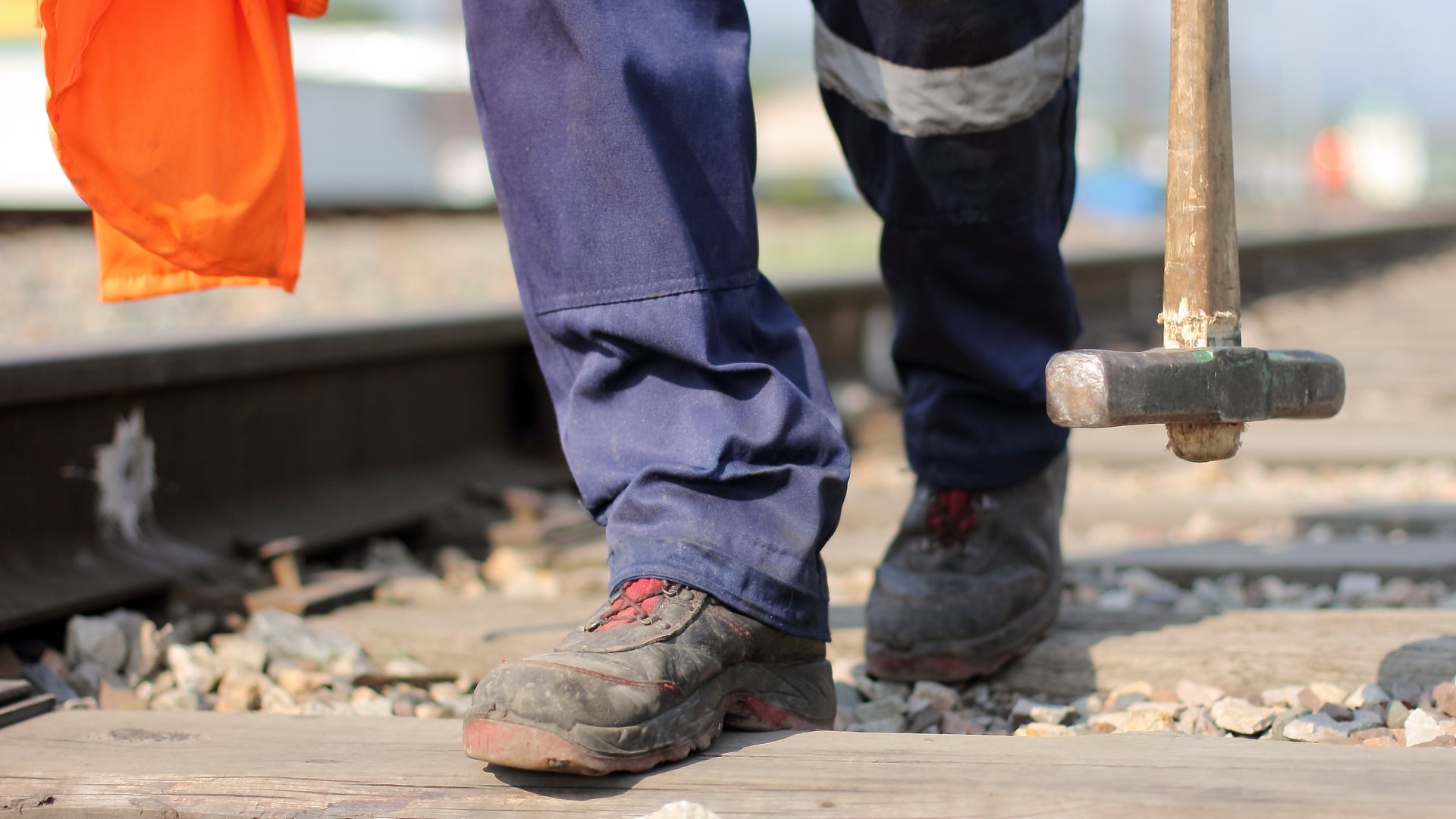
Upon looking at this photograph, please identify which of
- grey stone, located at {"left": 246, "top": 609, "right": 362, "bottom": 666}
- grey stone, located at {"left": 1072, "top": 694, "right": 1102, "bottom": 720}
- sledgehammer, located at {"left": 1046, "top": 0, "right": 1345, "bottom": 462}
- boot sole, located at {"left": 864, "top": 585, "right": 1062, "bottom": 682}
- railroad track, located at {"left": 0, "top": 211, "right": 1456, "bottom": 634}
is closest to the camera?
sledgehammer, located at {"left": 1046, "top": 0, "right": 1345, "bottom": 462}

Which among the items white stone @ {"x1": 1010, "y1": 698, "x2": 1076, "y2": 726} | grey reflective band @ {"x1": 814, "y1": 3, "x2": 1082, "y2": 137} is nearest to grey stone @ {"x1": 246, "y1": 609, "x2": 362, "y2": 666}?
white stone @ {"x1": 1010, "y1": 698, "x2": 1076, "y2": 726}

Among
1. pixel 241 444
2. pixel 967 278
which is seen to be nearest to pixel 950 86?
pixel 967 278

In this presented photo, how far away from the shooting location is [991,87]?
1861 mm

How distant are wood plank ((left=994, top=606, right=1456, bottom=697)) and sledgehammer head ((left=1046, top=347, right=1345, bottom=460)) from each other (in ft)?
1.74

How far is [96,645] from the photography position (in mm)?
2109

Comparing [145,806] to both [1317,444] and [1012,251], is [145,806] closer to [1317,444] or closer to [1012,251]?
[1012,251]

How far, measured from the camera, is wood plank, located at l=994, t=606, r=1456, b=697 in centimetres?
182

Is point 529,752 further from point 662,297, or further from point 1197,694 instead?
point 1197,694

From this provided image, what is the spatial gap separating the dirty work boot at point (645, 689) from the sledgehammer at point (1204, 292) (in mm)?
410

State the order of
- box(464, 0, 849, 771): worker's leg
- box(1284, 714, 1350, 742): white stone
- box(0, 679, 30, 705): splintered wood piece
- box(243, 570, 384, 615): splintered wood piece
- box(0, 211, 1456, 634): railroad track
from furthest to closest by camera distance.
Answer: box(243, 570, 384, 615): splintered wood piece < box(0, 211, 1456, 634): railroad track < box(0, 679, 30, 705): splintered wood piece < box(1284, 714, 1350, 742): white stone < box(464, 0, 849, 771): worker's leg

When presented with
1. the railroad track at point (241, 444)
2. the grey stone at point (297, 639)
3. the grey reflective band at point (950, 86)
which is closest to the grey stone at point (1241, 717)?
the grey reflective band at point (950, 86)

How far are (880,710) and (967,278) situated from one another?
1.91 feet

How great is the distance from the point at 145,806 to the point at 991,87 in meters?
1.29

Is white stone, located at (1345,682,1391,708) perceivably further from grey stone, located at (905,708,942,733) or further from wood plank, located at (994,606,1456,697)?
grey stone, located at (905,708,942,733)
